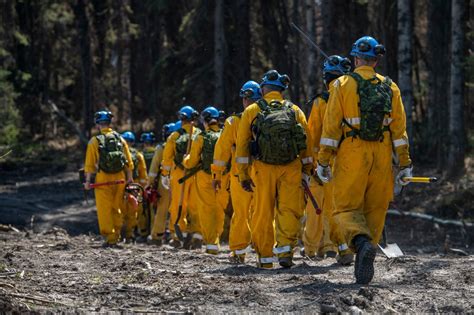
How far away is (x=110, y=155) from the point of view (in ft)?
54.3

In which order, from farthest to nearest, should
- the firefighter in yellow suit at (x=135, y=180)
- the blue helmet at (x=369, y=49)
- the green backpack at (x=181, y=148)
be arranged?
the firefighter in yellow suit at (x=135, y=180)
the green backpack at (x=181, y=148)
the blue helmet at (x=369, y=49)

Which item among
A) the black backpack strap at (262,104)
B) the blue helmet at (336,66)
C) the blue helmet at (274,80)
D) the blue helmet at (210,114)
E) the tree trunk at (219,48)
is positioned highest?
the tree trunk at (219,48)

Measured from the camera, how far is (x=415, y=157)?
2795 cm

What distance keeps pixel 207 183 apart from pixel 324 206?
3.67 meters

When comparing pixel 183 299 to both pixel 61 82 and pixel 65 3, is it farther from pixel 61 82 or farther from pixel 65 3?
pixel 61 82

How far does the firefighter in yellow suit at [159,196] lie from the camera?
760 inches

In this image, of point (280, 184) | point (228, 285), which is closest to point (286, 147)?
point (280, 184)

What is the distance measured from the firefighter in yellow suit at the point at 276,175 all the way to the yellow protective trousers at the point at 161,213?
25.7 feet

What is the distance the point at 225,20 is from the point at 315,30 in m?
8.63

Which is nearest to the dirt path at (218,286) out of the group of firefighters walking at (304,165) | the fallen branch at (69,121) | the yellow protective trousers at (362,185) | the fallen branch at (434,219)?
the group of firefighters walking at (304,165)

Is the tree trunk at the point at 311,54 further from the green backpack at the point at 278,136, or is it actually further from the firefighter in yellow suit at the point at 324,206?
the green backpack at the point at 278,136

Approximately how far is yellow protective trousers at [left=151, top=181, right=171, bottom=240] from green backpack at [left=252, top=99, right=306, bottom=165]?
8098 millimetres

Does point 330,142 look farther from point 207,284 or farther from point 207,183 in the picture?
point 207,183

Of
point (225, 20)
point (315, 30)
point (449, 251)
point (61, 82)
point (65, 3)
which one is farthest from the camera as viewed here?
point (61, 82)
